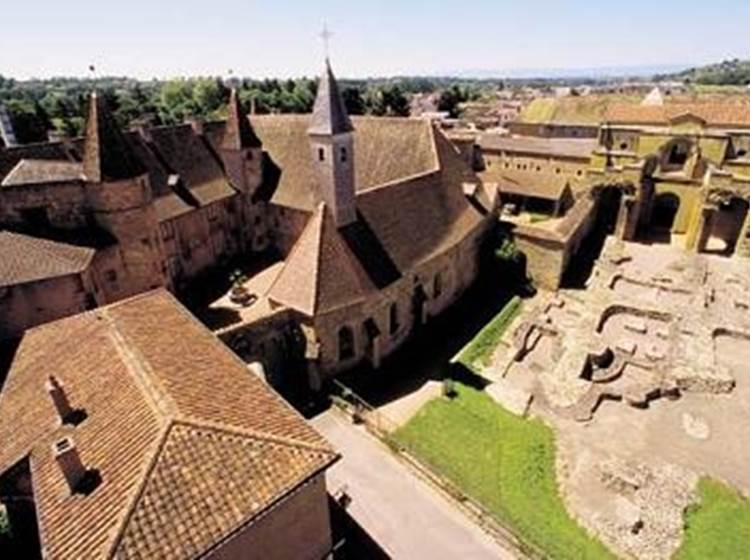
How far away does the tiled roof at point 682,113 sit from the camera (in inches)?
2406

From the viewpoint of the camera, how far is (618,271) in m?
46.8

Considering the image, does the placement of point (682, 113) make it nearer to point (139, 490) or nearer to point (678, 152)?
point (678, 152)

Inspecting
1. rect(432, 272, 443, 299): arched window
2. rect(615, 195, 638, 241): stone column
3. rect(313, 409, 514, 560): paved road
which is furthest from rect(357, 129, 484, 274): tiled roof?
rect(615, 195, 638, 241): stone column

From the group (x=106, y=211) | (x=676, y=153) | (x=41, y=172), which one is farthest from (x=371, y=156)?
(x=676, y=153)

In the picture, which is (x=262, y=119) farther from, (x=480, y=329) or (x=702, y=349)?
(x=702, y=349)

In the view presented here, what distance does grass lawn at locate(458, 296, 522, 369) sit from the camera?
35.1m

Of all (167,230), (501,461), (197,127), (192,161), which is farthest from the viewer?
(197,127)

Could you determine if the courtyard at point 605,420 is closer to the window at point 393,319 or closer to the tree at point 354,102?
the window at point 393,319

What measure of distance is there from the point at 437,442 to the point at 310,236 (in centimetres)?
1383

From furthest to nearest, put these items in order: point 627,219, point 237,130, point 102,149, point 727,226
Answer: point 727,226
point 627,219
point 237,130
point 102,149

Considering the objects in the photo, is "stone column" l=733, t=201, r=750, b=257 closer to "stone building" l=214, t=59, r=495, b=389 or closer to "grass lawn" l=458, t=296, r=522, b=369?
"grass lawn" l=458, t=296, r=522, b=369

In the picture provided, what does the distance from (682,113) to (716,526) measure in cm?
5683

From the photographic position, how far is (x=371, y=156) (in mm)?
42219

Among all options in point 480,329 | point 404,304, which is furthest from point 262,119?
point 480,329
